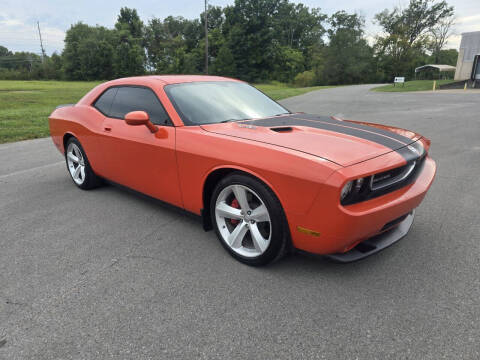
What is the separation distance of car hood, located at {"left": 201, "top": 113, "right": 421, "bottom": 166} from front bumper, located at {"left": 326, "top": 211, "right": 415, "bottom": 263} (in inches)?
25.3

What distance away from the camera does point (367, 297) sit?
7.47ft

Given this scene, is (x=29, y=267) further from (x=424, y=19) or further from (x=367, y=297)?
(x=424, y=19)

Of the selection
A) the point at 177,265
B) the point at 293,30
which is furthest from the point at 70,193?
the point at 293,30

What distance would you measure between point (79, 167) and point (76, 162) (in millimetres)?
146

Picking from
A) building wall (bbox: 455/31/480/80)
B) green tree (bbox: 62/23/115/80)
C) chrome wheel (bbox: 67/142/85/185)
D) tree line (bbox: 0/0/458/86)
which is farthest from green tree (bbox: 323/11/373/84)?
chrome wheel (bbox: 67/142/85/185)

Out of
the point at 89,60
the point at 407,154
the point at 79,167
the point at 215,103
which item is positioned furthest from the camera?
the point at 89,60

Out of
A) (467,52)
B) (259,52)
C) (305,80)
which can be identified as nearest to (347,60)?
(305,80)

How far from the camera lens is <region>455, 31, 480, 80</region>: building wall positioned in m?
35.9

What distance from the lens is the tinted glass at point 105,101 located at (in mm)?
3981

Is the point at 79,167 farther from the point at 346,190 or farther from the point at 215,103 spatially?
the point at 346,190

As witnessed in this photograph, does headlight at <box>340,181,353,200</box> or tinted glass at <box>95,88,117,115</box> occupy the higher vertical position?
tinted glass at <box>95,88,117,115</box>

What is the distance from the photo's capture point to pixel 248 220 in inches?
104

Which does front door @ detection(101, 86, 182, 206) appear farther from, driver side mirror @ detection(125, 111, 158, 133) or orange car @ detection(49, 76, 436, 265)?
driver side mirror @ detection(125, 111, 158, 133)

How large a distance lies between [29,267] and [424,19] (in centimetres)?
8810
